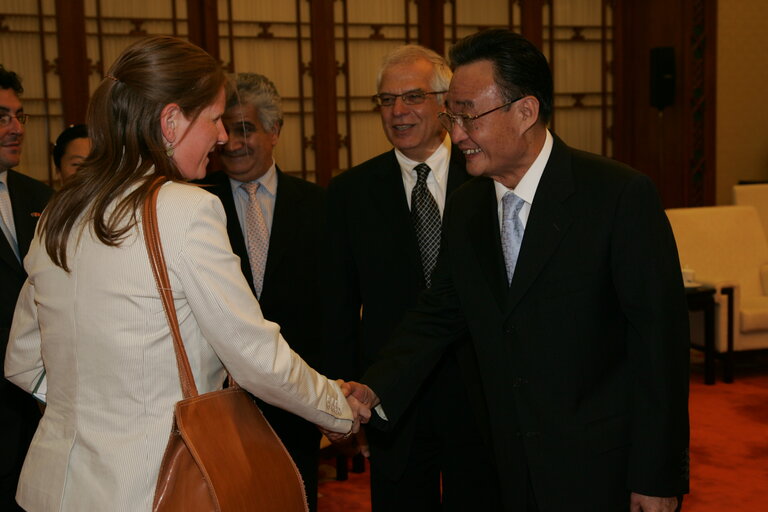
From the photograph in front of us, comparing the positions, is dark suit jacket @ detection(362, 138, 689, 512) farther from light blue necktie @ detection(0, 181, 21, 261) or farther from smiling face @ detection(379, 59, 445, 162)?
light blue necktie @ detection(0, 181, 21, 261)

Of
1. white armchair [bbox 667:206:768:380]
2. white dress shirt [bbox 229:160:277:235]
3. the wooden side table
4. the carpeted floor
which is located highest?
white dress shirt [bbox 229:160:277:235]

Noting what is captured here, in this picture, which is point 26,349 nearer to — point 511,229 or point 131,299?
point 131,299

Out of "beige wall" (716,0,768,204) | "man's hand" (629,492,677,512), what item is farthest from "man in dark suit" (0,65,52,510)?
"beige wall" (716,0,768,204)

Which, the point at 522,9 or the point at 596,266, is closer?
the point at 596,266

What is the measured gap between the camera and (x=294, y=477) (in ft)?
5.96

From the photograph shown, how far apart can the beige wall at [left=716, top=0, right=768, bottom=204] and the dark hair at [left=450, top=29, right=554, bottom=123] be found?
294 inches

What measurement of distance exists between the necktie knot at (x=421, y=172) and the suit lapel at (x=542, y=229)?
828 mm

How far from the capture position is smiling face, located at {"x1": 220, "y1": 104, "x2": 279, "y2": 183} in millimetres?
3070

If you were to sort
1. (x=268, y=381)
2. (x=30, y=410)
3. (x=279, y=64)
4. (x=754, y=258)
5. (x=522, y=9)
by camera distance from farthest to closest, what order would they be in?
1. (x=522, y=9)
2. (x=279, y=64)
3. (x=754, y=258)
4. (x=30, y=410)
5. (x=268, y=381)

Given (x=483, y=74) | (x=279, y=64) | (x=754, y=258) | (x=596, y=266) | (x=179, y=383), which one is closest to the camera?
(x=179, y=383)

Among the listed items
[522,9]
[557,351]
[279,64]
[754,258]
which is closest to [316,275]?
[557,351]

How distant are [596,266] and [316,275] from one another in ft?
4.53

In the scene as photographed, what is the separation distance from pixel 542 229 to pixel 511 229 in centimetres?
15

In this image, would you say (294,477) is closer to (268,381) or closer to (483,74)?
(268,381)
